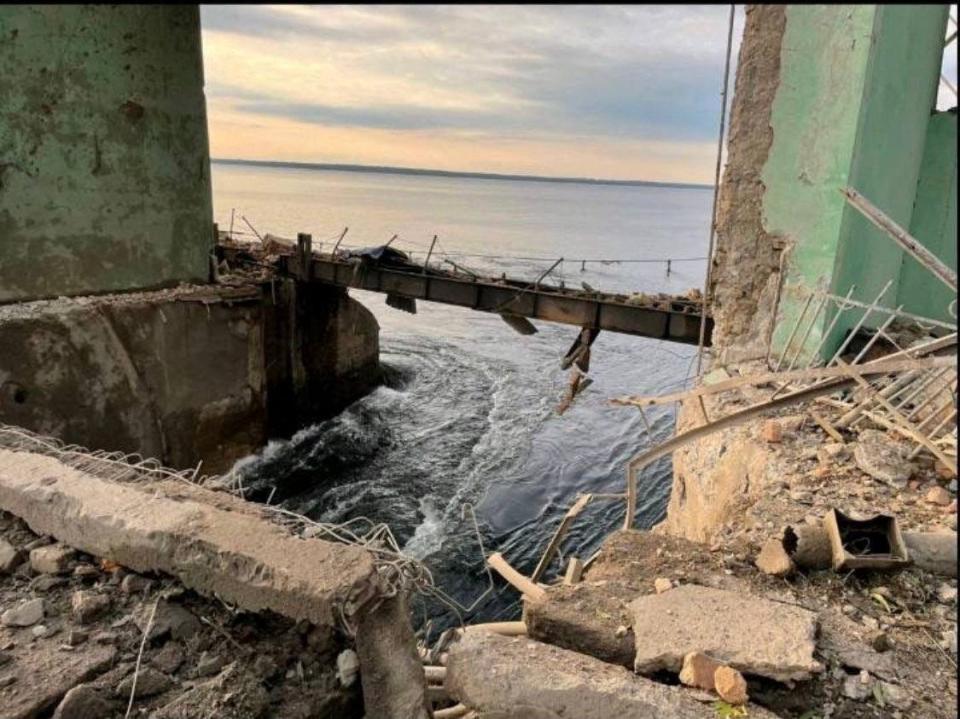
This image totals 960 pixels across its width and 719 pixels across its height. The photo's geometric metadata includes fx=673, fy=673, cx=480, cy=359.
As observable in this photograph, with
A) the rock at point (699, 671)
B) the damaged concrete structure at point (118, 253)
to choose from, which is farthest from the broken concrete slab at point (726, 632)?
the damaged concrete structure at point (118, 253)

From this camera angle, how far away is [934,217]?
6.79 metres

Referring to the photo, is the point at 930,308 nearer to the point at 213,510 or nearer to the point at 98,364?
the point at 213,510

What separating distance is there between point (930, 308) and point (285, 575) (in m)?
7.07

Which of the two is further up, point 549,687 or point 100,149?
point 100,149

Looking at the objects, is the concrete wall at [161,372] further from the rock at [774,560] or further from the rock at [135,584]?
the rock at [774,560]

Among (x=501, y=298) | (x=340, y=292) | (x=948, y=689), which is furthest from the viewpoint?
(x=340, y=292)

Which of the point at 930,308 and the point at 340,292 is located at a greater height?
the point at 930,308

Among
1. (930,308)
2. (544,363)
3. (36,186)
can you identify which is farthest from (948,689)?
(544,363)

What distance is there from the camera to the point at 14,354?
7938mm

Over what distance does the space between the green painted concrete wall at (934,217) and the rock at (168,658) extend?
23.7ft

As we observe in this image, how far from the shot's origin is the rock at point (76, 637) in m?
2.76

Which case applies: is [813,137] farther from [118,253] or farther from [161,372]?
[118,253]

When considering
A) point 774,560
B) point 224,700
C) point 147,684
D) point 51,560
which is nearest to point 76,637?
point 147,684

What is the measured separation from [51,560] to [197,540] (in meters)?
0.81
